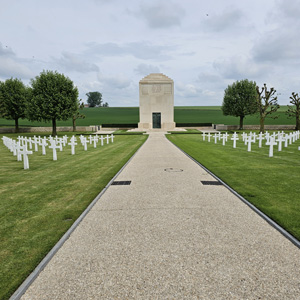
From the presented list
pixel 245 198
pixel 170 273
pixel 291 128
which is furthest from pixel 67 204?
pixel 291 128

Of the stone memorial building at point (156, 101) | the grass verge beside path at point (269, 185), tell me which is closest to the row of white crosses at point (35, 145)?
the grass verge beside path at point (269, 185)

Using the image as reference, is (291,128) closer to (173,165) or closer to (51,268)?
(173,165)

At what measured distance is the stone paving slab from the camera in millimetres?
3117

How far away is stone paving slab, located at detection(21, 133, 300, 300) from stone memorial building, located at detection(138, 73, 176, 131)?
51.8 m

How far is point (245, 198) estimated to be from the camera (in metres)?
7.01

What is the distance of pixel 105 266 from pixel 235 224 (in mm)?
2878

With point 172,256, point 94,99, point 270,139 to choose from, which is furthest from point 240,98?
point 94,99

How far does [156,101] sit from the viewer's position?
5722 centimetres

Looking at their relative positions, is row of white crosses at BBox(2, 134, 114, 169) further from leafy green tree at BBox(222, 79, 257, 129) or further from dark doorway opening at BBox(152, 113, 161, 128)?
leafy green tree at BBox(222, 79, 257, 129)

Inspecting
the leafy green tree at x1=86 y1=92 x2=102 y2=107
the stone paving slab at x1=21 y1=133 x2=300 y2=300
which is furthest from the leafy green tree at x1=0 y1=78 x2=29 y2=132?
the leafy green tree at x1=86 y1=92 x2=102 y2=107

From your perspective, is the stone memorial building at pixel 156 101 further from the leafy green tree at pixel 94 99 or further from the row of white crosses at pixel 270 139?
the leafy green tree at pixel 94 99

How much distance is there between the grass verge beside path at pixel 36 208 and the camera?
386 centimetres

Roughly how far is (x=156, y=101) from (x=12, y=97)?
30.1m

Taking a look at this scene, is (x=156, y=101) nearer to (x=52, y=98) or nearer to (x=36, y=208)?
(x=52, y=98)
